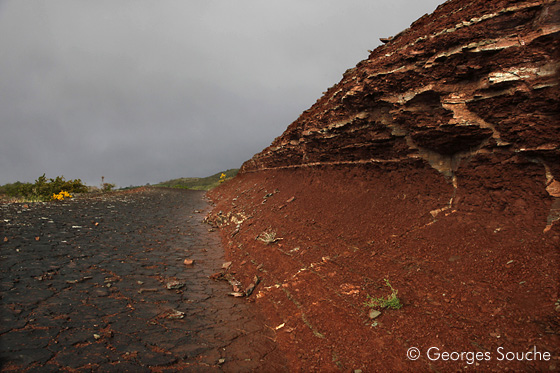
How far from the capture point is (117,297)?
4559mm

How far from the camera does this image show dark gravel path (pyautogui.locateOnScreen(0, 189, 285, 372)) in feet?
9.98

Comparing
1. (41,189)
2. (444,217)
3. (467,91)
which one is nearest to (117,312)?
(444,217)

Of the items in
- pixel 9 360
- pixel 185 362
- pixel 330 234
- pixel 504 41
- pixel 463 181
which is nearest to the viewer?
pixel 9 360

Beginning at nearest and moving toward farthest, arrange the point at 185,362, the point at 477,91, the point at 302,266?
the point at 185,362
the point at 477,91
the point at 302,266

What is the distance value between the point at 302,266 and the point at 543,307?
3671mm

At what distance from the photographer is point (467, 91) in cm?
459

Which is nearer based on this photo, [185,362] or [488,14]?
[185,362]

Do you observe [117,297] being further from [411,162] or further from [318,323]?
[411,162]

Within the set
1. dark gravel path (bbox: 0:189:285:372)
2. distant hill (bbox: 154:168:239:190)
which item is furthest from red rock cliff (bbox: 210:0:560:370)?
distant hill (bbox: 154:168:239:190)

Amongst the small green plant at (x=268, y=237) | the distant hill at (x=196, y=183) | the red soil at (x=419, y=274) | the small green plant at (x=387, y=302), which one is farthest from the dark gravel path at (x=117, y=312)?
the distant hill at (x=196, y=183)

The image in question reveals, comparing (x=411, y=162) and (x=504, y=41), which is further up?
(x=504, y=41)

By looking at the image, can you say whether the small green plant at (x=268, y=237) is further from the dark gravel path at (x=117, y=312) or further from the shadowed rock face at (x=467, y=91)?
the shadowed rock face at (x=467, y=91)

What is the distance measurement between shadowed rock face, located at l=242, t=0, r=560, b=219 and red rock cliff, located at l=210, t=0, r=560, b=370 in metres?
0.02

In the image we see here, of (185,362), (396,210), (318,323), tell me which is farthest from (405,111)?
(185,362)
